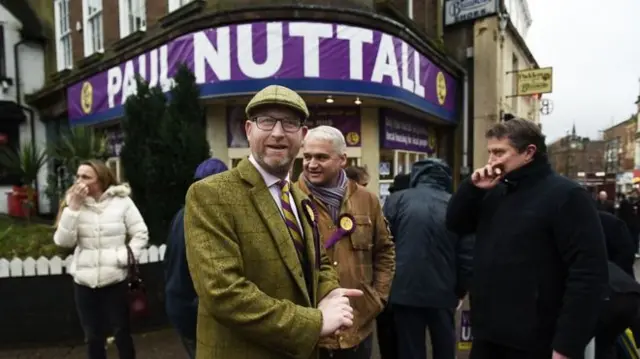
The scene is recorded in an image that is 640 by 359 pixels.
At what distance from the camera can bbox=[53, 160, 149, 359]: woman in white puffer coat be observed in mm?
3238

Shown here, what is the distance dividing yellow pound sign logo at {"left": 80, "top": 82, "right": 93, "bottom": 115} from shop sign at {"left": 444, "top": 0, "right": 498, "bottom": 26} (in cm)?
955

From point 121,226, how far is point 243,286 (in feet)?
8.15

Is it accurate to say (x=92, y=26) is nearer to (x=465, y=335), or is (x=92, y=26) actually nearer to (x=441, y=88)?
(x=441, y=88)

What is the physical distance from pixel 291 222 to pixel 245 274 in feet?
0.89

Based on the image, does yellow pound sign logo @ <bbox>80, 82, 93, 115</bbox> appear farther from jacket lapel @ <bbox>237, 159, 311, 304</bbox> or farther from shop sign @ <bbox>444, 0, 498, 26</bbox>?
jacket lapel @ <bbox>237, 159, 311, 304</bbox>

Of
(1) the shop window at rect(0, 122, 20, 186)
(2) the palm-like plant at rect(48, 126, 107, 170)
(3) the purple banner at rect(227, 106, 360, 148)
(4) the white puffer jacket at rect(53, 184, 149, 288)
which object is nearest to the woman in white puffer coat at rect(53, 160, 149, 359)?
(4) the white puffer jacket at rect(53, 184, 149, 288)

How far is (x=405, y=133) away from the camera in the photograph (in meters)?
9.84

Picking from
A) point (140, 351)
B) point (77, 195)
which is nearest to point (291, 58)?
point (77, 195)

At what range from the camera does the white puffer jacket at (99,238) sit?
3238 mm

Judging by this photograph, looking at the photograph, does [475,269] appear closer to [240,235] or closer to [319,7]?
[240,235]

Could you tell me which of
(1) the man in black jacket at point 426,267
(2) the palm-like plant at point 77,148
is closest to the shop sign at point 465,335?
(1) the man in black jacket at point 426,267

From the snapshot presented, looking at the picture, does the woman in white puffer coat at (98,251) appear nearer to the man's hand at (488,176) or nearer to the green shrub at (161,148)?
the green shrub at (161,148)

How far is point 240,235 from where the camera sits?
1.43 m

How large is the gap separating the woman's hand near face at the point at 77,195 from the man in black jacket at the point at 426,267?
92.6 inches
